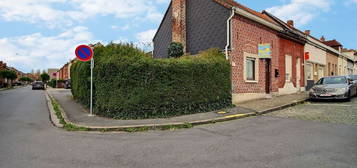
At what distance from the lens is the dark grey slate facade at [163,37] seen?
15.6 meters

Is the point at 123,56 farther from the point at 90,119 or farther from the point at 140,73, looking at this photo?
the point at 90,119

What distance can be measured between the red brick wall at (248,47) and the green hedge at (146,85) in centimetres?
227

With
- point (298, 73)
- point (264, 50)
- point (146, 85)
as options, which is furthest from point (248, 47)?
point (298, 73)

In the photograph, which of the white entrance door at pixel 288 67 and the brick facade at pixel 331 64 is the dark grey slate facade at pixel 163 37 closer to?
the white entrance door at pixel 288 67

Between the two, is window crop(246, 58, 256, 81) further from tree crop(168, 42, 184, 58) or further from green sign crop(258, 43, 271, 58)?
tree crop(168, 42, 184, 58)

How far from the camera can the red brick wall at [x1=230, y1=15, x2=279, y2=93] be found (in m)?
10.9

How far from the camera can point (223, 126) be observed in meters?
6.75

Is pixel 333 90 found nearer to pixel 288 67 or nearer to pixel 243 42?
pixel 288 67

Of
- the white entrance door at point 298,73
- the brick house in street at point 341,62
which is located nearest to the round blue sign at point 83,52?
the white entrance door at point 298,73

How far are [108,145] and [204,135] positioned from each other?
2454 mm

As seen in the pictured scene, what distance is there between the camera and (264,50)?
1188 cm

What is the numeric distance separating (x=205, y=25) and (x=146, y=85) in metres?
6.33

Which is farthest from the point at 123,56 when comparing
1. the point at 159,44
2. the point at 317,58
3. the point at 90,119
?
the point at 317,58

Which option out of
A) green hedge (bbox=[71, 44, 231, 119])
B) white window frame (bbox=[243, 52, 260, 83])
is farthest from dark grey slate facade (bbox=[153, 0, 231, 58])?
green hedge (bbox=[71, 44, 231, 119])
